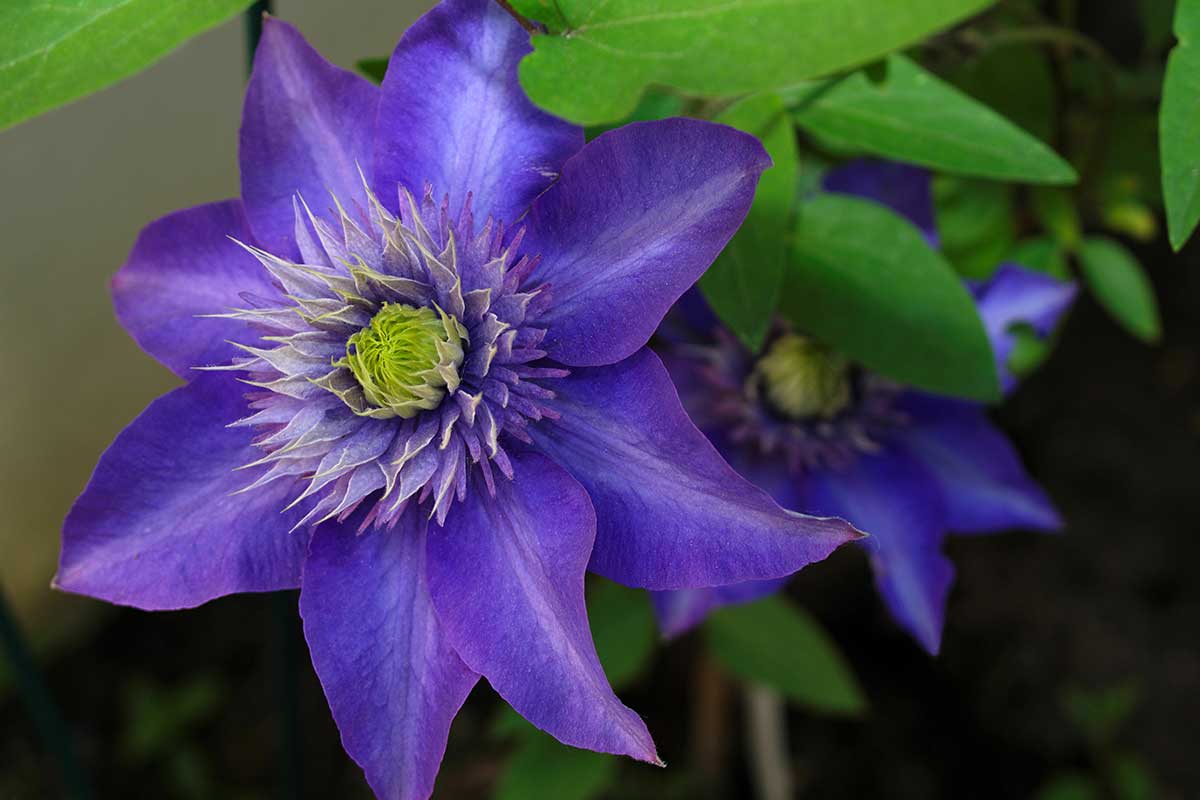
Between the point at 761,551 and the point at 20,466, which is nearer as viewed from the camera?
the point at 761,551

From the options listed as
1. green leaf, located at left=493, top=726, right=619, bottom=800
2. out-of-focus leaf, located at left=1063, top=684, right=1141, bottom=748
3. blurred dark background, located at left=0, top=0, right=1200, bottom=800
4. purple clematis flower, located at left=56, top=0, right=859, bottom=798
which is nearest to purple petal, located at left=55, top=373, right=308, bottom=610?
purple clematis flower, located at left=56, top=0, right=859, bottom=798

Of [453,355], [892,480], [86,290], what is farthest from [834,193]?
[86,290]

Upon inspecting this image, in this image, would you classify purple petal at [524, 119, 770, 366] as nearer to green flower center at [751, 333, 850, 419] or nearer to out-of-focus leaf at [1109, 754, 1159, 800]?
green flower center at [751, 333, 850, 419]

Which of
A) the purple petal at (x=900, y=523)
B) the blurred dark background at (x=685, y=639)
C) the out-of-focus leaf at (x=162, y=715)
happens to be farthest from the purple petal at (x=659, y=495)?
the out-of-focus leaf at (x=162, y=715)

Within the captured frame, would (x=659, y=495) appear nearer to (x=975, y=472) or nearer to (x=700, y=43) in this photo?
(x=700, y=43)

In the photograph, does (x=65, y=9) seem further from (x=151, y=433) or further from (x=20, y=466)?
(x=20, y=466)

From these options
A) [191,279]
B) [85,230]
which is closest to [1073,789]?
[191,279]

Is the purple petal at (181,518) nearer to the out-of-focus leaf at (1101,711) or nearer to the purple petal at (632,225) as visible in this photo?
the purple petal at (632,225)

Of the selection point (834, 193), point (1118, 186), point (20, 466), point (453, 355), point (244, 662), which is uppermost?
point (453, 355)
